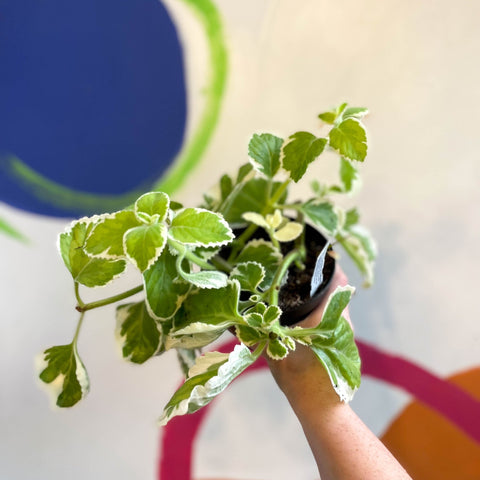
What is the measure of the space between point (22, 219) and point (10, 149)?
13 centimetres

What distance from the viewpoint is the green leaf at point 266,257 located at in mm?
628

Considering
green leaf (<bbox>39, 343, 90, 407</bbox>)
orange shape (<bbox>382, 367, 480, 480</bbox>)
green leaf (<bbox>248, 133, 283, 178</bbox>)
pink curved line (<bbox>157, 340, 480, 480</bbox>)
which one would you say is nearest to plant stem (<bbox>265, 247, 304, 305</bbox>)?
green leaf (<bbox>248, 133, 283, 178</bbox>)

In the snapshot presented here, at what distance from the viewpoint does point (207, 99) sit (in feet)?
2.99

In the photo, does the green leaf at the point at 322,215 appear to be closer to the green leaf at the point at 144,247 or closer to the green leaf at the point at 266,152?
the green leaf at the point at 266,152

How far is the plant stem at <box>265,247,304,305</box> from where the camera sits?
0.57 metres

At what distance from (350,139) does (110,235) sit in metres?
0.27

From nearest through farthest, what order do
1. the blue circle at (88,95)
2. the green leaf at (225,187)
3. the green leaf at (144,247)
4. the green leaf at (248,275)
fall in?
the green leaf at (144,247) → the green leaf at (248,275) → the green leaf at (225,187) → the blue circle at (88,95)

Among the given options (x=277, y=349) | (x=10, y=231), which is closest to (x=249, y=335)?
(x=277, y=349)

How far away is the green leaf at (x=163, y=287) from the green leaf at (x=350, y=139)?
0.22m

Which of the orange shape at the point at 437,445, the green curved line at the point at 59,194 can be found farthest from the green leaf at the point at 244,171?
the orange shape at the point at 437,445

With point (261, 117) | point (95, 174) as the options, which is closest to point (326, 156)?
point (261, 117)

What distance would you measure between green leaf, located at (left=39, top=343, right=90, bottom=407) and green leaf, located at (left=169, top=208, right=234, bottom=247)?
207 millimetres

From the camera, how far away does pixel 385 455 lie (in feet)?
1.78

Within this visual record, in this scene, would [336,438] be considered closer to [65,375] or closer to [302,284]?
[302,284]
